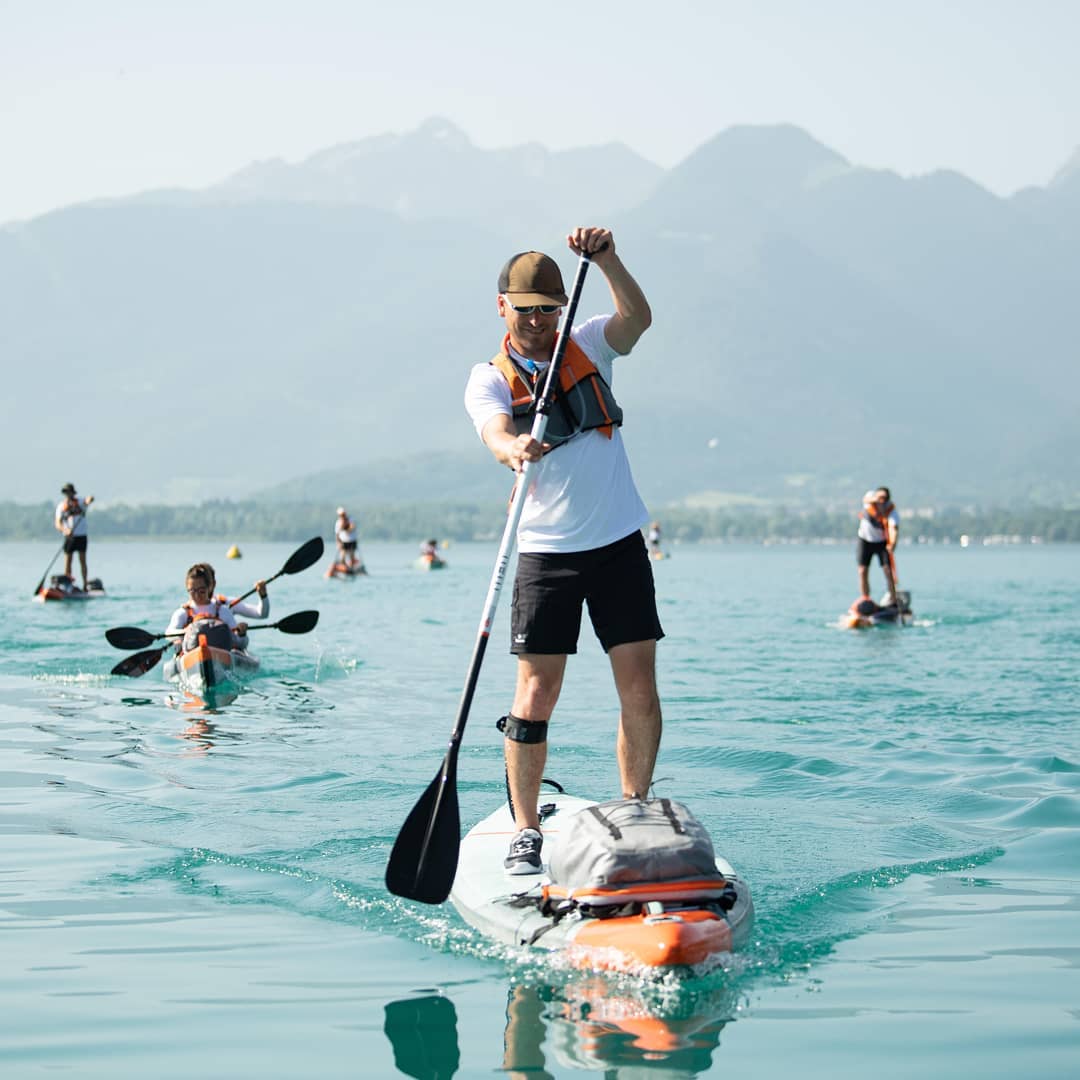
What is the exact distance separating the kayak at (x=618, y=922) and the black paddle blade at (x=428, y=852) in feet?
0.52

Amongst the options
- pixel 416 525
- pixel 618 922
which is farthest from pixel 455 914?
pixel 416 525

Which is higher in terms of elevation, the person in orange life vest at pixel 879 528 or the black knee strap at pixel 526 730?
the person in orange life vest at pixel 879 528

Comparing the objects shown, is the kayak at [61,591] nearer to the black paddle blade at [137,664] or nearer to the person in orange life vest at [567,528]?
the black paddle blade at [137,664]

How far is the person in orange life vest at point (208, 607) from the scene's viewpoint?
601 inches

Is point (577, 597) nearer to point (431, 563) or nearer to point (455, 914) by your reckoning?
point (455, 914)

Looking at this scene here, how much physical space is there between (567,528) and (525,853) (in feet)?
4.77

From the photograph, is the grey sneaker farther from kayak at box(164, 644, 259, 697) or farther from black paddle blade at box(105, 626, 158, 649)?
black paddle blade at box(105, 626, 158, 649)

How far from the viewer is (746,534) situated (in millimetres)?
168875

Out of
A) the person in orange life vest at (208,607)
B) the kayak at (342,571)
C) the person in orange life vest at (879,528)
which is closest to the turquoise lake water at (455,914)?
the person in orange life vest at (208,607)

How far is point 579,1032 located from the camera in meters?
5.10

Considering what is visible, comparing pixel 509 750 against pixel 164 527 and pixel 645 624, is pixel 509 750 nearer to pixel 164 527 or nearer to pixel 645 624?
pixel 645 624

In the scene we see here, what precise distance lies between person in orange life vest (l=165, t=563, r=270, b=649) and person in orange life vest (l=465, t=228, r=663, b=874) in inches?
354

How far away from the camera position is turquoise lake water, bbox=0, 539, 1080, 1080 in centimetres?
498

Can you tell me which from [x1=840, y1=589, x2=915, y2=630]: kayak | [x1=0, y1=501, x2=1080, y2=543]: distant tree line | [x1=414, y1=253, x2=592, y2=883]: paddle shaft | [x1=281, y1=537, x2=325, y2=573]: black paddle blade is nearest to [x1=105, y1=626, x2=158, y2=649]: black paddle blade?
[x1=281, y1=537, x2=325, y2=573]: black paddle blade
